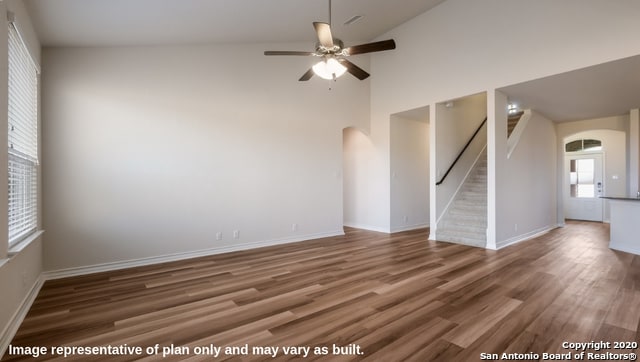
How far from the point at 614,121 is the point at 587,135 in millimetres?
1722

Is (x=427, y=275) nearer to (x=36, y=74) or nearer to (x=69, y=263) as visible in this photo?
(x=69, y=263)

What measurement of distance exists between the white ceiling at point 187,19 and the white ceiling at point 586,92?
2.65m

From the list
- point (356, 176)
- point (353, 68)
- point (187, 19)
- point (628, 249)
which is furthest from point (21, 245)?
point (628, 249)

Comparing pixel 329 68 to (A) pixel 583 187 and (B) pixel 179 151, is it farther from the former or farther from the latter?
(A) pixel 583 187

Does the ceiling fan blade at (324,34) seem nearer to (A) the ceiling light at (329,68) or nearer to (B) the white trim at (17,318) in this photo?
(A) the ceiling light at (329,68)

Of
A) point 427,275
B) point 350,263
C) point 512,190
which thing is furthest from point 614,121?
point 350,263

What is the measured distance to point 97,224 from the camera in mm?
4066

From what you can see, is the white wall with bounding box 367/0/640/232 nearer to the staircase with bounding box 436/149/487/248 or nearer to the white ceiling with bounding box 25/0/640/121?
the white ceiling with bounding box 25/0/640/121

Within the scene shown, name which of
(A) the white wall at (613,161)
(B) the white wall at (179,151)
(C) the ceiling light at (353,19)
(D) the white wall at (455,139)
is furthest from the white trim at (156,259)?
(A) the white wall at (613,161)

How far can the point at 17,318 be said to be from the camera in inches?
101

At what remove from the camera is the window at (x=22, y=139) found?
269 cm

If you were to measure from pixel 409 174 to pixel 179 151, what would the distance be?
Result: 5147 millimetres

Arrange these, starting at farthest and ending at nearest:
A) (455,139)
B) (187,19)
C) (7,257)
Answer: (455,139) < (187,19) < (7,257)

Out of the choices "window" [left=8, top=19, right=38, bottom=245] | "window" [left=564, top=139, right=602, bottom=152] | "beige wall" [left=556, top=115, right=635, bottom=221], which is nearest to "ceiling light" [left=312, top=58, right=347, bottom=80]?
"window" [left=8, top=19, right=38, bottom=245]
